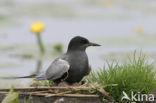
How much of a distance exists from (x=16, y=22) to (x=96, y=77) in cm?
662

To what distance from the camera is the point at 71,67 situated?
447 centimetres

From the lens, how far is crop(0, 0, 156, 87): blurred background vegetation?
8.41 meters

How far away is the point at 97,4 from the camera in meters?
14.2

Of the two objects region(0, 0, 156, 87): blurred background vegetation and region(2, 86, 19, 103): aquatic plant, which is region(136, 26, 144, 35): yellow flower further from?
region(2, 86, 19, 103): aquatic plant

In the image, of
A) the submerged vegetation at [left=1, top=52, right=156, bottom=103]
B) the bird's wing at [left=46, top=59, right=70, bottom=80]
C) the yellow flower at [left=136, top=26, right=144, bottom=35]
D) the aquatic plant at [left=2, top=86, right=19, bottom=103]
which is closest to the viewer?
the aquatic plant at [left=2, top=86, right=19, bottom=103]

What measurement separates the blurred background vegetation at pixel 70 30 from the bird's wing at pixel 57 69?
243 centimetres

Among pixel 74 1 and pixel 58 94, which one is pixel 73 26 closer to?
pixel 74 1

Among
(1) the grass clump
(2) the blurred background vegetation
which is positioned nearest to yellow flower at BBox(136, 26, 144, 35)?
(2) the blurred background vegetation

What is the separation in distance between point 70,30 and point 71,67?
5.96 meters

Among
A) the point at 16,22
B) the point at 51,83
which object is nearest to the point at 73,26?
the point at 16,22

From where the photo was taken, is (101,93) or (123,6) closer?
(101,93)

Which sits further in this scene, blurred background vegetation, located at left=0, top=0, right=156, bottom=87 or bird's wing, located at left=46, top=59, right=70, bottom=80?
blurred background vegetation, located at left=0, top=0, right=156, bottom=87

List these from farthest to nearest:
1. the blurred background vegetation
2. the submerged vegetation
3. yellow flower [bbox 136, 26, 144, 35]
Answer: yellow flower [bbox 136, 26, 144, 35] → the blurred background vegetation → the submerged vegetation

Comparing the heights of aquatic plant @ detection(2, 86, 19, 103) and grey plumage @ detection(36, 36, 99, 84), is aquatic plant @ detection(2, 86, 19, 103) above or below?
below
